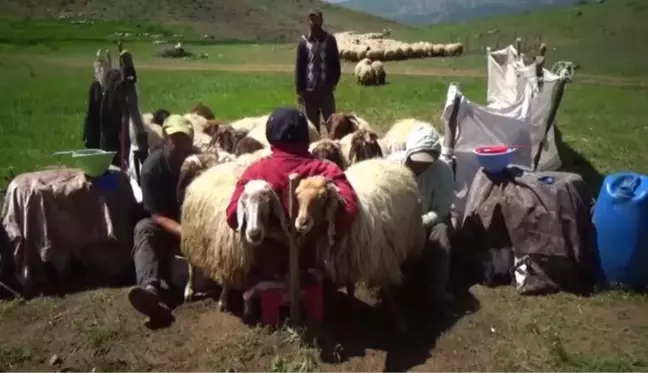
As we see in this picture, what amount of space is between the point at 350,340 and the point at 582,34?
1087 inches

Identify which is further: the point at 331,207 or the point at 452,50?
the point at 452,50

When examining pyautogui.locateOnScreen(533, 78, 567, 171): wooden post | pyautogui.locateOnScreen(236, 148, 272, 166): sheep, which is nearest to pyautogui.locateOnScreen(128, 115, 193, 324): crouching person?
pyautogui.locateOnScreen(236, 148, 272, 166): sheep

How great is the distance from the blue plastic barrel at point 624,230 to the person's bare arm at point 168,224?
3.69 meters

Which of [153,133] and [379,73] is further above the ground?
[153,133]

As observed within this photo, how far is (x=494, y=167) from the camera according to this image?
642 centimetres

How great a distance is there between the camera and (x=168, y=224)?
611cm

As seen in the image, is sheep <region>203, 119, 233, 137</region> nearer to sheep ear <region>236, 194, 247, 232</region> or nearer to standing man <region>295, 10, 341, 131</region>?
standing man <region>295, 10, 341, 131</region>

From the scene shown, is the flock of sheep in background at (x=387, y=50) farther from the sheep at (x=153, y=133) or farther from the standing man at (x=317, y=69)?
the sheep at (x=153, y=133)

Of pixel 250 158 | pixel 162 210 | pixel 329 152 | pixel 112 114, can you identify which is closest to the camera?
pixel 162 210

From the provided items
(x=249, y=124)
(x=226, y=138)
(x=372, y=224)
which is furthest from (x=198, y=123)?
(x=372, y=224)

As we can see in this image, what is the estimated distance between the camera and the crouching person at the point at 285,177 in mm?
5164

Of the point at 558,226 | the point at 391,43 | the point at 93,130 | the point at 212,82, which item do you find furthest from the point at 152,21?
the point at 558,226

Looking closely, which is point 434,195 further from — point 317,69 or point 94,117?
point 94,117

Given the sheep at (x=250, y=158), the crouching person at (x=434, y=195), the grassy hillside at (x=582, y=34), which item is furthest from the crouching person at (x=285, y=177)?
the grassy hillside at (x=582, y=34)
